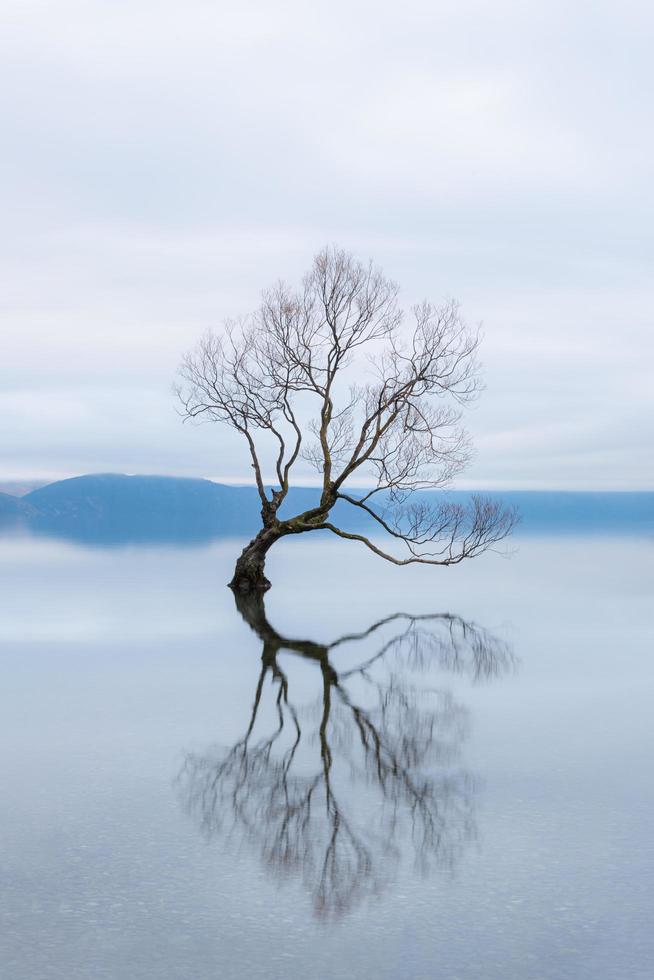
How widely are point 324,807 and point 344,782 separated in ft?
3.10

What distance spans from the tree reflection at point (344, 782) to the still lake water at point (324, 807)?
0.12ft

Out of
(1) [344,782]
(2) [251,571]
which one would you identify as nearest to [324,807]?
(1) [344,782]

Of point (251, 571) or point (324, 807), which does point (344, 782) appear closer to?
point (324, 807)

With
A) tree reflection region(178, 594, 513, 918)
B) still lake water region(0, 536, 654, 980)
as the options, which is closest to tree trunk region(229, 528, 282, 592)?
still lake water region(0, 536, 654, 980)

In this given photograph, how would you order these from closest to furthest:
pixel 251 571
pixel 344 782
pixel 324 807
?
1. pixel 324 807
2. pixel 344 782
3. pixel 251 571

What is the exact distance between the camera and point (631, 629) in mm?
24328

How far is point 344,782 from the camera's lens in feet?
34.7

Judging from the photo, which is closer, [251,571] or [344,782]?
[344,782]

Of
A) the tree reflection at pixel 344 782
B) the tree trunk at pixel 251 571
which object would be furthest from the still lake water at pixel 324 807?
the tree trunk at pixel 251 571

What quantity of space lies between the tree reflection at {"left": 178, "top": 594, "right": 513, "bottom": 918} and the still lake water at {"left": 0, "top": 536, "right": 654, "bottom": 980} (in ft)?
0.12

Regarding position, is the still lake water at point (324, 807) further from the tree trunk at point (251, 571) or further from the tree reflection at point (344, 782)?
the tree trunk at point (251, 571)

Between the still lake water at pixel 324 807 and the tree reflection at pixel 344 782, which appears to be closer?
the still lake water at pixel 324 807

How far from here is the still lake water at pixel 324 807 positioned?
672 cm

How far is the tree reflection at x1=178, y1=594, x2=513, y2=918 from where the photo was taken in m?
8.30
